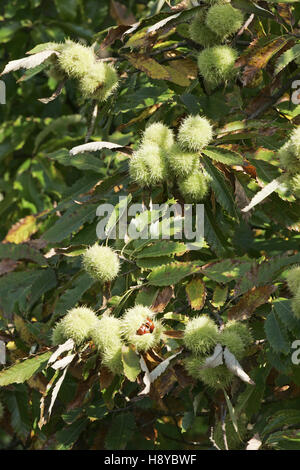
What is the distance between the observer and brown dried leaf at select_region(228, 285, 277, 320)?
176 cm

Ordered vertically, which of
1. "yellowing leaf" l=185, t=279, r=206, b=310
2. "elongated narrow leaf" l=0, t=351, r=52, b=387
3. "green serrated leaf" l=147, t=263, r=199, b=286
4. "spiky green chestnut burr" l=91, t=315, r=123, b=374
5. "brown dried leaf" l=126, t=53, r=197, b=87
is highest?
"brown dried leaf" l=126, t=53, r=197, b=87

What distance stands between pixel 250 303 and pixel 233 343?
165 mm

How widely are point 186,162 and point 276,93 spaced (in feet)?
1.69

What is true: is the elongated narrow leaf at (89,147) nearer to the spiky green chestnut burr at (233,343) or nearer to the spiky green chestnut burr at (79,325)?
the spiky green chestnut burr at (79,325)

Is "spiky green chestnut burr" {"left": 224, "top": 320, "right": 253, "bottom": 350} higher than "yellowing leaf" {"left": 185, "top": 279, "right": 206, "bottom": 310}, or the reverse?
"yellowing leaf" {"left": 185, "top": 279, "right": 206, "bottom": 310}

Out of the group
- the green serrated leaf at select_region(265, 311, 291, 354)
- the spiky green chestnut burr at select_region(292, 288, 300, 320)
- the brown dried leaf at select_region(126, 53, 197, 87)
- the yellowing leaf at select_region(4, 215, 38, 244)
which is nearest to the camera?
the spiky green chestnut burr at select_region(292, 288, 300, 320)

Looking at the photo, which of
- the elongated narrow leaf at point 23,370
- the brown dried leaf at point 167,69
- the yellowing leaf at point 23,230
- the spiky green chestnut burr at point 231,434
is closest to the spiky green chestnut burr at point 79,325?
the elongated narrow leaf at point 23,370

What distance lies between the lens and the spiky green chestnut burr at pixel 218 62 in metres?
2.00

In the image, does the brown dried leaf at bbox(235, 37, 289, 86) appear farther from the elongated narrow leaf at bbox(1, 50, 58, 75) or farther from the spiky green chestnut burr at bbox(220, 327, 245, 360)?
the spiky green chestnut burr at bbox(220, 327, 245, 360)

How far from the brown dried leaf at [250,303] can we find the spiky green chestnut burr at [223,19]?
0.79 m

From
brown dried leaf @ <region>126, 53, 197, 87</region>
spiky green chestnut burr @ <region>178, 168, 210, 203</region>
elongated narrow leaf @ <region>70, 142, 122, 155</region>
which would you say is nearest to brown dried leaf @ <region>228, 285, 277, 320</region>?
spiky green chestnut burr @ <region>178, 168, 210, 203</region>

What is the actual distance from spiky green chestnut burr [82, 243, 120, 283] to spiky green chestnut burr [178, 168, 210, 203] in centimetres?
29
